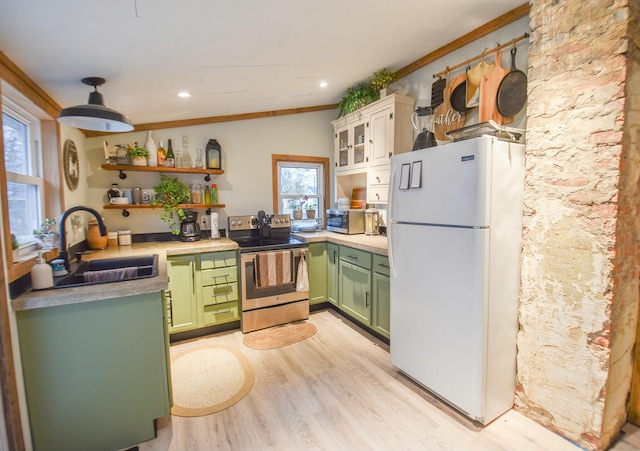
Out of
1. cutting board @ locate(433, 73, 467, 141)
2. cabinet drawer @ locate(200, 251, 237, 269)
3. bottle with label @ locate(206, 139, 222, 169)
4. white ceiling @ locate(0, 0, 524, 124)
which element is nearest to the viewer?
white ceiling @ locate(0, 0, 524, 124)

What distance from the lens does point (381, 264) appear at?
2.66m

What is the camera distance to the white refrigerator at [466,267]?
167 cm

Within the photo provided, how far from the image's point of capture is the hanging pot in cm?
206

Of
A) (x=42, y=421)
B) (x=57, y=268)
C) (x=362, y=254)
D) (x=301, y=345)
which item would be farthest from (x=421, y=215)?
(x=42, y=421)

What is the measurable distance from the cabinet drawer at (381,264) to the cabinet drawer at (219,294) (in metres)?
1.41

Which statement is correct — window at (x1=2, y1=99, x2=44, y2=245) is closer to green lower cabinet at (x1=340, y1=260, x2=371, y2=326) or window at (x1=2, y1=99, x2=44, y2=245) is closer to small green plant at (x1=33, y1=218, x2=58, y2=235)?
small green plant at (x1=33, y1=218, x2=58, y2=235)

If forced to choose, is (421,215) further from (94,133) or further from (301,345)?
(94,133)

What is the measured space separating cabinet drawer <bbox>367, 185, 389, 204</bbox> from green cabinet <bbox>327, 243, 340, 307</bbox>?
653 mm

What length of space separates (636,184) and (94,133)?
407 centimetres

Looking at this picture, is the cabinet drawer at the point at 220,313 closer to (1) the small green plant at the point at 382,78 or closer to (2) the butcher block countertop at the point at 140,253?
(2) the butcher block countertop at the point at 140,253

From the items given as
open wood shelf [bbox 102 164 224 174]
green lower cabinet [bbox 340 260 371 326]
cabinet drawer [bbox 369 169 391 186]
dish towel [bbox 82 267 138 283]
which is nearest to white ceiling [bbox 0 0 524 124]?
open wood shelf [bbox 102 164 224 174]

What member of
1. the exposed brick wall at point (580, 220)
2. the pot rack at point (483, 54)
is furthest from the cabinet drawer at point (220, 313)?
the pot rack at point (483, 54)

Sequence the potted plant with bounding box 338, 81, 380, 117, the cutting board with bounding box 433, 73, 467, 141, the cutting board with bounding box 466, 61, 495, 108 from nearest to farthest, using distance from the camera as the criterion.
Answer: the cutting board with bounding box 466, 61, 495, 108
the cutting board with bounding box 433, 73, 467, 141
the potted plant with bounding box 338, 81, 380, 117

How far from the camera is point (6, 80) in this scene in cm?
148
